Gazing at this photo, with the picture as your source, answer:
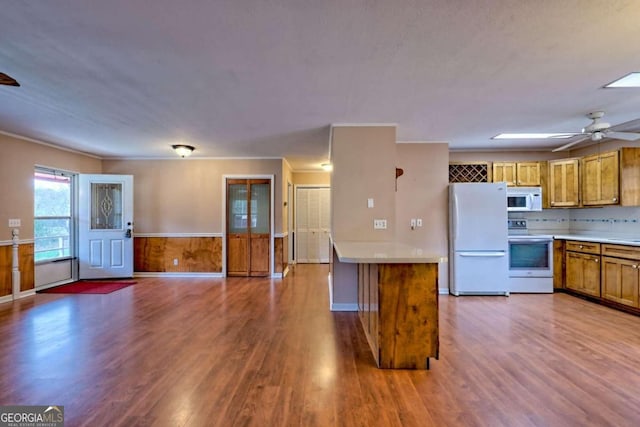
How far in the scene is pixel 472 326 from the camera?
3.66 metres

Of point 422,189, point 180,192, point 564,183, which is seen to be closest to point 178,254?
point 180,192

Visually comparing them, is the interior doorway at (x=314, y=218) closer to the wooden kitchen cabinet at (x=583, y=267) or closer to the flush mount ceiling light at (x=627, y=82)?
the wooden kitchen cabinet at (x=583, y=267)

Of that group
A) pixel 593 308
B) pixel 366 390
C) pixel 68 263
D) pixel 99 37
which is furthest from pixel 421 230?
pixel 68 263

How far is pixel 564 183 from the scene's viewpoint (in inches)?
209

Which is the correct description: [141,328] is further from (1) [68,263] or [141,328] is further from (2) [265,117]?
(1) [68,263]

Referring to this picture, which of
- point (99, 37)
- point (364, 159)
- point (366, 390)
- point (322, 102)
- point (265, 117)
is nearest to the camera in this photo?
point (99, 37)

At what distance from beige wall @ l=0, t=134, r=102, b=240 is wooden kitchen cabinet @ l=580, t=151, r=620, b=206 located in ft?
27.5

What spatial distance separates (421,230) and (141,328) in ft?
12.9

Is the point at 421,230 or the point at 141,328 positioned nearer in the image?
the point at 141,328

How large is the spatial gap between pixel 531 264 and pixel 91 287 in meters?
7.05

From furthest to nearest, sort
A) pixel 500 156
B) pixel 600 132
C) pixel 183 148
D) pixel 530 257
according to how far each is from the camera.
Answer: pixel 500 156
pixel 183 148
pixel 530 257
pixel 600 132

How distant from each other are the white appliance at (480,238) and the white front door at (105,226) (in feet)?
18.9

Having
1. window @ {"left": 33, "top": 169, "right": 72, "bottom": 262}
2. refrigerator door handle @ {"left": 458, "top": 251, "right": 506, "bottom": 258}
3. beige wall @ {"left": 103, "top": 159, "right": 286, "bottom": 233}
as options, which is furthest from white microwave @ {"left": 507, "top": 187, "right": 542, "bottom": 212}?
window @ {"left": 33, "top": 169, "right": 72, "bottom": 262}

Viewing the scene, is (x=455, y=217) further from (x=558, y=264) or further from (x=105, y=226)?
(x=105, y=226)
